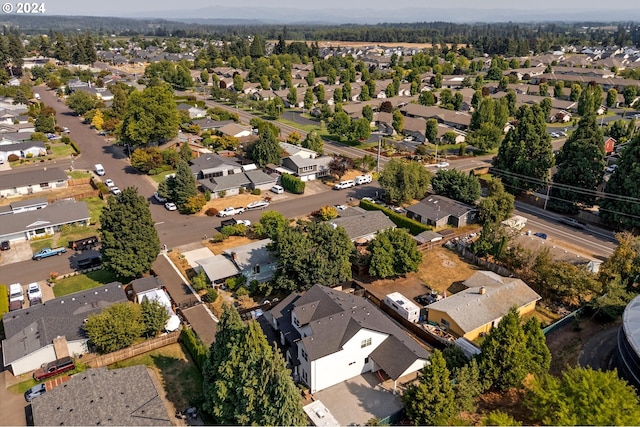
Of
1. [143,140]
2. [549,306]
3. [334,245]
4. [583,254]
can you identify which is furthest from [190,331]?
[143,140]

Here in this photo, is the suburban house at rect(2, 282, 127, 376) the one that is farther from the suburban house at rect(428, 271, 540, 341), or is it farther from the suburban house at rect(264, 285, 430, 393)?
the suburban house at rect(428, 271, 540, 341)

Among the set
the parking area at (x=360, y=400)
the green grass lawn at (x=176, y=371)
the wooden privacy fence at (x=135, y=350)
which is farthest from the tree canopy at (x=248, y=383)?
the wooden privacy fence at (x=135, y=350)

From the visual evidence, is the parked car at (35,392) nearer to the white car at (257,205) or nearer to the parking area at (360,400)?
the parking area at (360,400)

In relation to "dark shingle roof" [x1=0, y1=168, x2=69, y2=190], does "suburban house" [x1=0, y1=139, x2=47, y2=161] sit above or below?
above

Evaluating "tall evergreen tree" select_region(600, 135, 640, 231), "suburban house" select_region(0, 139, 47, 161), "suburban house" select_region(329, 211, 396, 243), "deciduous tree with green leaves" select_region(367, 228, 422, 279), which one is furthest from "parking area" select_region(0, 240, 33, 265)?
"tall evergreen tree" select_region(600, 135, 640, 231)

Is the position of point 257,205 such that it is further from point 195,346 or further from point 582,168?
point 582,168

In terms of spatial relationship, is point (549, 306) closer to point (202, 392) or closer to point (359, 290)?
A: point (359, 290)

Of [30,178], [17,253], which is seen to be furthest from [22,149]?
[17,253]
